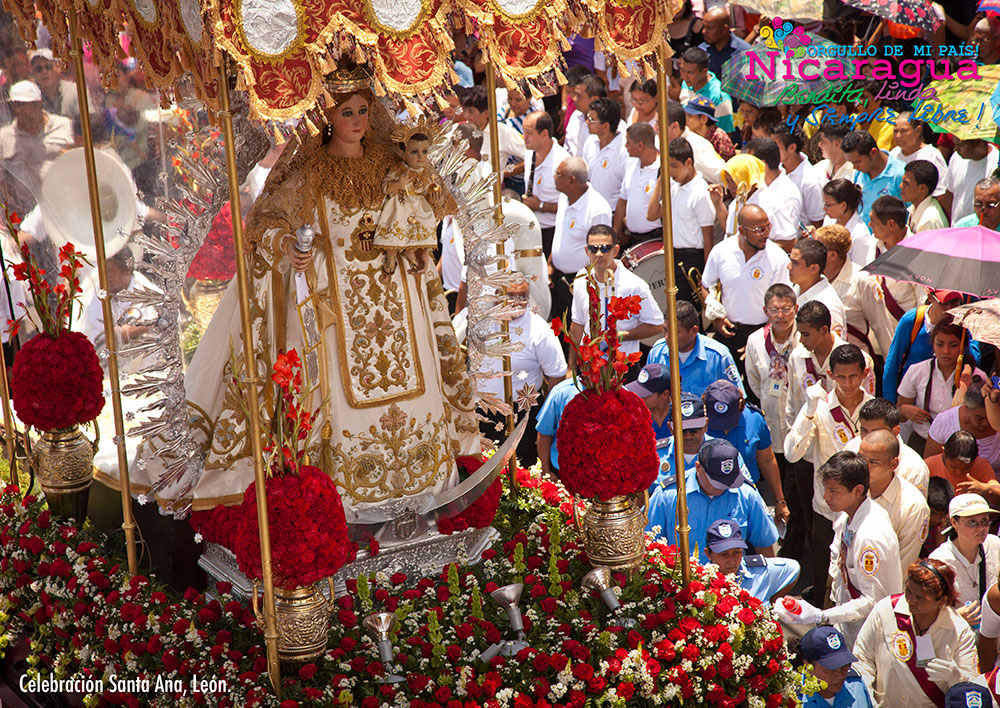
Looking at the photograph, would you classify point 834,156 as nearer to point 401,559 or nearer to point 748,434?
point 748,434

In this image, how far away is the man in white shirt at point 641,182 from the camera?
30.7 ft

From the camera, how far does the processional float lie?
404 cm

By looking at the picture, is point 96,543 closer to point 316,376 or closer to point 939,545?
point 316,376

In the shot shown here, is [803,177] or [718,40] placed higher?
[718,40]

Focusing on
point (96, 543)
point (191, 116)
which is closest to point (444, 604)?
point (96, 543)

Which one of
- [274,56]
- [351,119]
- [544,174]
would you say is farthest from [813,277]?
[274,56]

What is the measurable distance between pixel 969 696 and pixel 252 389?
3.07 m

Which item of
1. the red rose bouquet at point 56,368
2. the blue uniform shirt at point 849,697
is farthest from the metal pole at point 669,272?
the red rose bouquet at point 56,368

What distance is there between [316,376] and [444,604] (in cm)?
111

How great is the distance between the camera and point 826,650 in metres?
5.15

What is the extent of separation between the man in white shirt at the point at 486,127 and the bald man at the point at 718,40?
3.05 m

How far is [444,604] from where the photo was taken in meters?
5.21

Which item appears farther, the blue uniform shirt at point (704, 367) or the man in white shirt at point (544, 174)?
the man in white shirt at point (544, 174)

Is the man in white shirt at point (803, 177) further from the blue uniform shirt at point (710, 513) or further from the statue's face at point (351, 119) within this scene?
the statue's face at point (351, 119)
